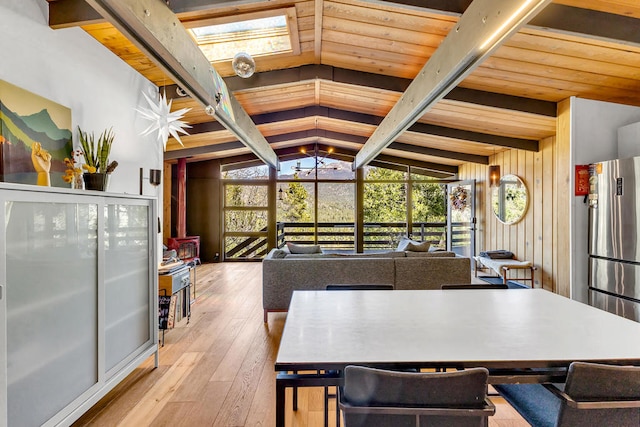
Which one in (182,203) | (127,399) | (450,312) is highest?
(182,203)

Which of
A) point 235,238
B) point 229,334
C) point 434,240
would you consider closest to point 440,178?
point 434,240

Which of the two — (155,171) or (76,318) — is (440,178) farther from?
(76,318)

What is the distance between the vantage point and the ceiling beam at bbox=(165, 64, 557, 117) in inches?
150

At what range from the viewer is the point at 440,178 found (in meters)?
8.55

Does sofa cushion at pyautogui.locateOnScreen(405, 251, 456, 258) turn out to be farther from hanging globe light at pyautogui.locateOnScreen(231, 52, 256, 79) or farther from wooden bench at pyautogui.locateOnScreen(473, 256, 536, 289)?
hanging globe light at pyautogui.locateOnScreen(231, 52, 256, 79)

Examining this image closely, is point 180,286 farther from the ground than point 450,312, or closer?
closer

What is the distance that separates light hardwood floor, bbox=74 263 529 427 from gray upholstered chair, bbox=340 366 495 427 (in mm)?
1161

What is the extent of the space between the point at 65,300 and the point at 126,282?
0.60 m

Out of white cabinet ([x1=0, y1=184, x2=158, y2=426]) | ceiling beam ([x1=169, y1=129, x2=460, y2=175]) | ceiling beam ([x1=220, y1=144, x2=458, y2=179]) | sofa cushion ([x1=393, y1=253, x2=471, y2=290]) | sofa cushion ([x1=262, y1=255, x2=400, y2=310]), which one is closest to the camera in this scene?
white cabinet ([x1=0, y1=184, x2=158, y2=426])

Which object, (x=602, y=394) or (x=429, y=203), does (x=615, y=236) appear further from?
(x=429, y=203)

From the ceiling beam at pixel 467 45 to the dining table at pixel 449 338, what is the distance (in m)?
1.51

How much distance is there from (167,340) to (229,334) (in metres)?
0.59

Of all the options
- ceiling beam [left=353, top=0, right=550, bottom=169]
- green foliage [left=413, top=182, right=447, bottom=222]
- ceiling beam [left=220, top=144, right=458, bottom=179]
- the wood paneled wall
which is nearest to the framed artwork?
ceiling beam [left=353, top=0, right=550, bottom=169]

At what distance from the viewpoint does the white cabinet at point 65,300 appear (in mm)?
1558
